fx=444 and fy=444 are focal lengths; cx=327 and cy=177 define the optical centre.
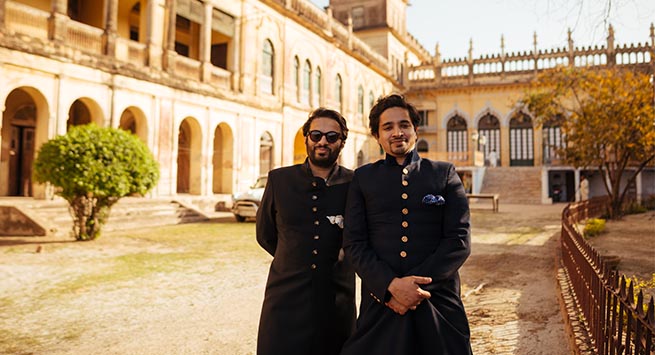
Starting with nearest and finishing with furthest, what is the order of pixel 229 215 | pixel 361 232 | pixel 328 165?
pixel 361 232 → pixel 328 165 → pixel 229 215

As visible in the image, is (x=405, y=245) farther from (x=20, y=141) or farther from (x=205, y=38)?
(x=205, y=38)

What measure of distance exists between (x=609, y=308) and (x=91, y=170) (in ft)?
28.6

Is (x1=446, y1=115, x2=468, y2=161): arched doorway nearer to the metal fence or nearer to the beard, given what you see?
the metal fence

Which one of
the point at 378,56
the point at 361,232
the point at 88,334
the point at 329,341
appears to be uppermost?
the point at 378,56

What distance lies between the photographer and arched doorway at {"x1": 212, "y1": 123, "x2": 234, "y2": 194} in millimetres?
17984

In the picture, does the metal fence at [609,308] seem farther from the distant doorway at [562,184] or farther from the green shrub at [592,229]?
the distant doorway at [562,184]

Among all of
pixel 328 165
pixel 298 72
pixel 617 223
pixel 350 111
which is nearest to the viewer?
pixel 328 165

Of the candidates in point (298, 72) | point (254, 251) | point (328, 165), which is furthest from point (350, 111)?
point (328, 165)

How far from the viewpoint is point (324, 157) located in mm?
2371

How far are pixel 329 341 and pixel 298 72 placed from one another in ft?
67.0

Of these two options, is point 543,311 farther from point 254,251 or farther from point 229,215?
point 229,215

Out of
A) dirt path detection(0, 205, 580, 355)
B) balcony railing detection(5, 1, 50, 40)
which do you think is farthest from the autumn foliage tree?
balcony railing detection(5, 1, 50, 40)

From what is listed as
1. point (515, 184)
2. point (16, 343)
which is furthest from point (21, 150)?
point (515, 184)

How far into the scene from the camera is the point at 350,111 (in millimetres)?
26766
